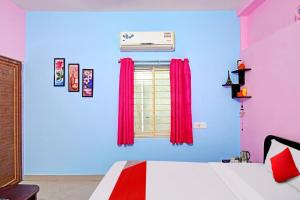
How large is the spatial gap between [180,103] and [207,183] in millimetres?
1709

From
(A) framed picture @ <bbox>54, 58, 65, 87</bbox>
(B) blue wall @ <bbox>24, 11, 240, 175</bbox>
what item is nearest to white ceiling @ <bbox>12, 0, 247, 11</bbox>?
(B) blue wall @ <bbox>24, 11, 240, 175</bbox>

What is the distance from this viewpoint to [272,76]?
2711 millimetres

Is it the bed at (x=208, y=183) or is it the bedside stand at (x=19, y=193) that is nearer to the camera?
the bed at (x=208, y=183)

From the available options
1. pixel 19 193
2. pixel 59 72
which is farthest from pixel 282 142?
pixel 59 72

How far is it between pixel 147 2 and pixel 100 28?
89cm

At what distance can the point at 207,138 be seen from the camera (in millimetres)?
3662

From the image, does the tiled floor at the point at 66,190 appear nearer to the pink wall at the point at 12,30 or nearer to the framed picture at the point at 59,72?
the framed picture at the point at 59,72

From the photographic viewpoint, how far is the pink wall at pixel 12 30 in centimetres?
314

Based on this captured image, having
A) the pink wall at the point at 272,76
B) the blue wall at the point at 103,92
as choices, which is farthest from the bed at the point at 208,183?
the blue wall at the point at 103,92

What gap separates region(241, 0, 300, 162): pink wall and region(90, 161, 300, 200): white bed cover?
64 centimetres

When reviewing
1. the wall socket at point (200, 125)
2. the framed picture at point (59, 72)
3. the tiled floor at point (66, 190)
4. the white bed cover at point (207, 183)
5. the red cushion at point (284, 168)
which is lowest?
the tiled floor at point (66, 190)

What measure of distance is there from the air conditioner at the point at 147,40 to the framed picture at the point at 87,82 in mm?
673

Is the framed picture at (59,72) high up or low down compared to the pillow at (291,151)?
up

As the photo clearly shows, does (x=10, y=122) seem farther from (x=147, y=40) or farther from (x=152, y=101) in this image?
(x=147, y=40)
